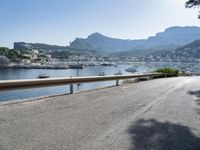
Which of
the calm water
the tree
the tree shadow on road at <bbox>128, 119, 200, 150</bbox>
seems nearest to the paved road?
the tree shadow on road at <bbox>128, 119, 200, 150</bbox>

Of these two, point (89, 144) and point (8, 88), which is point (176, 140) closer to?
point (89, 144)

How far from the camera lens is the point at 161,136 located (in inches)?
222

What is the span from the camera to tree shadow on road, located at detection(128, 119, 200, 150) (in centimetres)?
498

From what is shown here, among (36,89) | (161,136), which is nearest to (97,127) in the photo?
(161,136)

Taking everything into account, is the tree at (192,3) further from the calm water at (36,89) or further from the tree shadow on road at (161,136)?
the tree shadow on road at (161,136)

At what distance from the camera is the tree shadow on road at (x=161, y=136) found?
4.98 metres

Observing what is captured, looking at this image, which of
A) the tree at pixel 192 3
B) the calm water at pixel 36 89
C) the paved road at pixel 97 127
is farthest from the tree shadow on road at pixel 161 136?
the tree at pixel 192 3

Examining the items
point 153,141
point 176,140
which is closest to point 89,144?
point 153,141

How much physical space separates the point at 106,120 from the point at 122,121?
0.35 metres

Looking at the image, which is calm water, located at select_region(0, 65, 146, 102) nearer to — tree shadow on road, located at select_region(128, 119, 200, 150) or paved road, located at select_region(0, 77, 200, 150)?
paved road, located at select_region(0, 77, 200, 150)

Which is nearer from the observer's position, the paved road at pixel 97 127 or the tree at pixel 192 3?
the paved road at pixel 97 127

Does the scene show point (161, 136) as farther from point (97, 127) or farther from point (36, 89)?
point (36, 89)

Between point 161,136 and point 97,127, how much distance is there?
1268mm

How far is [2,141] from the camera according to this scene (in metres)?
4.93
